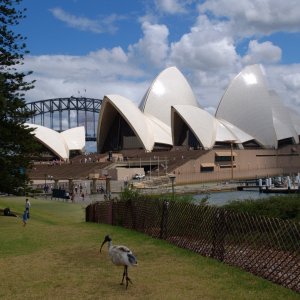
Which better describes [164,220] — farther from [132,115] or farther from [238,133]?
[238,133]

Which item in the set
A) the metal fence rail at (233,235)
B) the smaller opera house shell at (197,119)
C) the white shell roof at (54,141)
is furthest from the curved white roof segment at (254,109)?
the metal fence rail at (233,235)

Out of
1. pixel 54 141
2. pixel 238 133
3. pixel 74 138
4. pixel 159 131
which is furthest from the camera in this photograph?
pixel 74 138

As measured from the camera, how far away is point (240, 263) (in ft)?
26.3

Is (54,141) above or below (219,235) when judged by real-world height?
above

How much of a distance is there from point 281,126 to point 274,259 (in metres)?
66.4

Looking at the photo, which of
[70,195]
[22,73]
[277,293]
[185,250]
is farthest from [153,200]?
[70,195]

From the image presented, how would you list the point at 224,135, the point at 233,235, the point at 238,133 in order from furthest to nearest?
the point at 238,133 < the point at 224,135 < the point at 233,235

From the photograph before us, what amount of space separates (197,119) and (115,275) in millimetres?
59721

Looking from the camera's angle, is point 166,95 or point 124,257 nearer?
point 124,257

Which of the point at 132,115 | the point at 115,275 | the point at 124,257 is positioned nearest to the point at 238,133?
the point at 132,115

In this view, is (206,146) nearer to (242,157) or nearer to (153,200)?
(242,157)

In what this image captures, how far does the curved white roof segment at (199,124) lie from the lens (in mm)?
65500

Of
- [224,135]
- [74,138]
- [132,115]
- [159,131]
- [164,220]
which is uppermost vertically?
[132,115]

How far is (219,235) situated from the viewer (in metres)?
8.69
